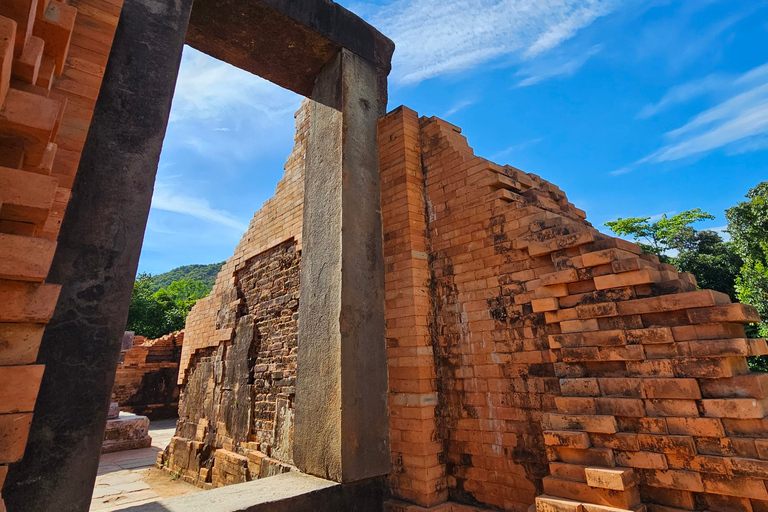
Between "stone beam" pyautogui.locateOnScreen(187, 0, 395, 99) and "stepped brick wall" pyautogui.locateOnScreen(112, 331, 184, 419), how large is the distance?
1341 cm

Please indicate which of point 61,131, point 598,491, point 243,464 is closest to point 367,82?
point 61,131

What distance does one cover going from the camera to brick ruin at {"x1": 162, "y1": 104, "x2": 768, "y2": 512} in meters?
2.38

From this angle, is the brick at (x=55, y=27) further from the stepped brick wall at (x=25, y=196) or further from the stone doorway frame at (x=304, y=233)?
the stone doorway frame at (x=304, y=233)

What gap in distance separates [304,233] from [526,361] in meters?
2.83

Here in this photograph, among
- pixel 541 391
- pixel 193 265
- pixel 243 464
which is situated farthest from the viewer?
pixel 193 265

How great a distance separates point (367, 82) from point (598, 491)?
4.70 meters

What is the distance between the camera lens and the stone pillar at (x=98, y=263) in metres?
2.23

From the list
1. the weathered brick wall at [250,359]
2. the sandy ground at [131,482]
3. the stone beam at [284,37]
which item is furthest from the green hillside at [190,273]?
the stone beam at [284,37]

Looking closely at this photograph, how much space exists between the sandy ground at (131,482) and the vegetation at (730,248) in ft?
58.2

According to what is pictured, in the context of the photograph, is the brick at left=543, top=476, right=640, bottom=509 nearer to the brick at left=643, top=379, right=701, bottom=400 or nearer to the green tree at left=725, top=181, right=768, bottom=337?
Result: the brick at left=643, top=379, right=701, bottom=400

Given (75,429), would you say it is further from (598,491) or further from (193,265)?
(193,265)

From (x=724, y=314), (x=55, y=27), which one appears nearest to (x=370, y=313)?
(x=724, y=314)

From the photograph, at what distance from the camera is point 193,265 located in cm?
6681

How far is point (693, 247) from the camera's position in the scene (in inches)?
942
